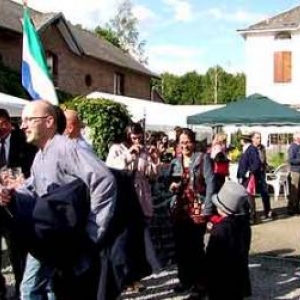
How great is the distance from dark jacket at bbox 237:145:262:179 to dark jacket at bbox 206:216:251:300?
7.14 m

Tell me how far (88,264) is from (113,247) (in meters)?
0.18

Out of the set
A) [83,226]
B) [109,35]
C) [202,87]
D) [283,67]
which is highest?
[109,35]

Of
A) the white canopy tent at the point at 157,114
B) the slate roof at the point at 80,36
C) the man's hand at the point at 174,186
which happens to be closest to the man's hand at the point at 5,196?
the man's hand at the point at 174,186

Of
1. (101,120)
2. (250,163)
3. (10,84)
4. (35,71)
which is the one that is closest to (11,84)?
(10,84)

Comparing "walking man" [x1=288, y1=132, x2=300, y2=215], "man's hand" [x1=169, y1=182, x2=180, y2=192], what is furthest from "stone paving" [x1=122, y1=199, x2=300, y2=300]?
"walking man" [x1=288, y1=132, x2=300, y2=215]

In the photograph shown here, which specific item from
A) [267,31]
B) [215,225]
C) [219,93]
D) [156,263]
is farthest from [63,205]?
[219,93]

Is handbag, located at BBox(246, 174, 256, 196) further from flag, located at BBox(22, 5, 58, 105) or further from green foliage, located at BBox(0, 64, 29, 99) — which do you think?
green foliage, located at BBox(0, 64, 29, 99)

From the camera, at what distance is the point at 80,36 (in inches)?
1516

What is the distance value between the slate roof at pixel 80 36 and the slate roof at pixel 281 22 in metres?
7.13

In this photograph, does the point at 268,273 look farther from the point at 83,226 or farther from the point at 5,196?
the point at 5,196

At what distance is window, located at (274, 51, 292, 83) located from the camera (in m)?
38.4

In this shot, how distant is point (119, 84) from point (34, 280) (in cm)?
3492

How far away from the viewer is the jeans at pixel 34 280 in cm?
457

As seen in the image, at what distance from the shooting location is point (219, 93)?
255ft
